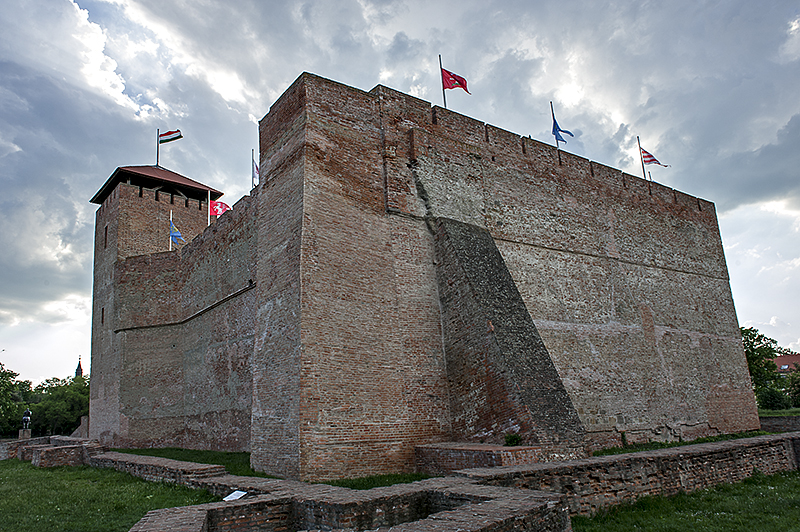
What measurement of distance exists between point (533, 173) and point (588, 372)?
16.4ft

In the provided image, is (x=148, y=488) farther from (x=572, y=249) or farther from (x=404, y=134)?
(x=572, y=249)

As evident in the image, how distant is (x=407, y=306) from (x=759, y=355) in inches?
914

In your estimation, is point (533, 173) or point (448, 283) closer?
point (448, 283)

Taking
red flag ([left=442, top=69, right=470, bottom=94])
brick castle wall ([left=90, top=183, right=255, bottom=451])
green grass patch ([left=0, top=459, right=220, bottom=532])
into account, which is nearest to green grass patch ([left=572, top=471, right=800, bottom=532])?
green grass patch ([left=0, top=459, right=220, bottom=532])

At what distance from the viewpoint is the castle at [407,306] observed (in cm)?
866

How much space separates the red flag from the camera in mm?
12938

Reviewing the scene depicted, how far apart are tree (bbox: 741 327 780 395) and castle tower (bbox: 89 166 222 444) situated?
2564cm

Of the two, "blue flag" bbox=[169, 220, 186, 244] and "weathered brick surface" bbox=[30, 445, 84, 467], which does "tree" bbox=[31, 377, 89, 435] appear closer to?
"blue flag" bbox=[169, 220, 186, 244]

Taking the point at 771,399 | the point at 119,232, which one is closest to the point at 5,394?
the point at 119,232

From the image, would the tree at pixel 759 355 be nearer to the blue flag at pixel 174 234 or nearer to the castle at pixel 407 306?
the castle at pixel 407 306

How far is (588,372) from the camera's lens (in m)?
12.2

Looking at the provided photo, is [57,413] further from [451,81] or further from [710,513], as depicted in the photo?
[710,513]

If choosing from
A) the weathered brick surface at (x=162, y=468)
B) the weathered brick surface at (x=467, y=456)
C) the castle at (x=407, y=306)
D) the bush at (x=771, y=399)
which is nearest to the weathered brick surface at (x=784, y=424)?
the castle at (x=407, y=306)

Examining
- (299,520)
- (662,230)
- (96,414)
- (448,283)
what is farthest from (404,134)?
(96,414)
